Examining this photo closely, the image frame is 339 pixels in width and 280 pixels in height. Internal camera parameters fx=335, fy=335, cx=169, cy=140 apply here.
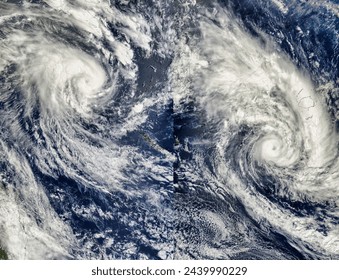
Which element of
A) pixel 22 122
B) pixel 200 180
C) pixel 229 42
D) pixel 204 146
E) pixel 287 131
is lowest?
pixel 22 122

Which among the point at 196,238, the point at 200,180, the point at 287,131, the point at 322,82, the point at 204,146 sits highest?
the point at 322,82

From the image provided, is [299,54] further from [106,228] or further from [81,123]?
[106,228]

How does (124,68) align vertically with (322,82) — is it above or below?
below

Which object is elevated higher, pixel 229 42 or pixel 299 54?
pixel 299 54
